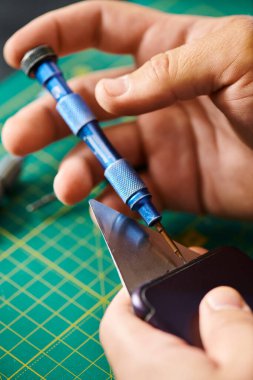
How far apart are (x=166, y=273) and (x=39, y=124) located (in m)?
0.47

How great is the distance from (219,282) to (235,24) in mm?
412

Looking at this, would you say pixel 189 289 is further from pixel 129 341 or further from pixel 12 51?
pixel 12 51

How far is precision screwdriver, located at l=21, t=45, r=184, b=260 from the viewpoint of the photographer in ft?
2.82

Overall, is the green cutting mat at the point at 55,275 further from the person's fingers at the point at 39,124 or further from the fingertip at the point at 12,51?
the fingertip at the point at 12,51

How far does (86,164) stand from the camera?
1054 millimetres

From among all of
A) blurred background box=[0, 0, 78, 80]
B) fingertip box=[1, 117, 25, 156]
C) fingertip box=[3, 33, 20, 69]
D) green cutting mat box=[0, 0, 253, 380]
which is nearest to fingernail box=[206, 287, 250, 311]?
green cutting mat box=[0, 0, 253, 380]

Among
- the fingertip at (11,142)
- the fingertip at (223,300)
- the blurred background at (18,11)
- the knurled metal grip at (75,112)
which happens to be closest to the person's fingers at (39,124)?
the fingertip at (11,142)

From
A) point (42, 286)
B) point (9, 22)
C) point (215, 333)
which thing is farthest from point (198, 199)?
point (9, 22)

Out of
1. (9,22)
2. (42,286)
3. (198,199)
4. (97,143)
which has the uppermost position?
(9,22)

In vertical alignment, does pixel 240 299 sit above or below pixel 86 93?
below

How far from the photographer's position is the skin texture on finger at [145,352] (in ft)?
2.05

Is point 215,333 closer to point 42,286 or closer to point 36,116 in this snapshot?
point 42,286

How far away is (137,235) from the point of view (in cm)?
82

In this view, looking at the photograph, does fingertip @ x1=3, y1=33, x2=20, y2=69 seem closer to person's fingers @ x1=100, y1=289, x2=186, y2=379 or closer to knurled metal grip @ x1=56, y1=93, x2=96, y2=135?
knurled metal grip @ x1=56, y1=93, x2=96, y2=135
